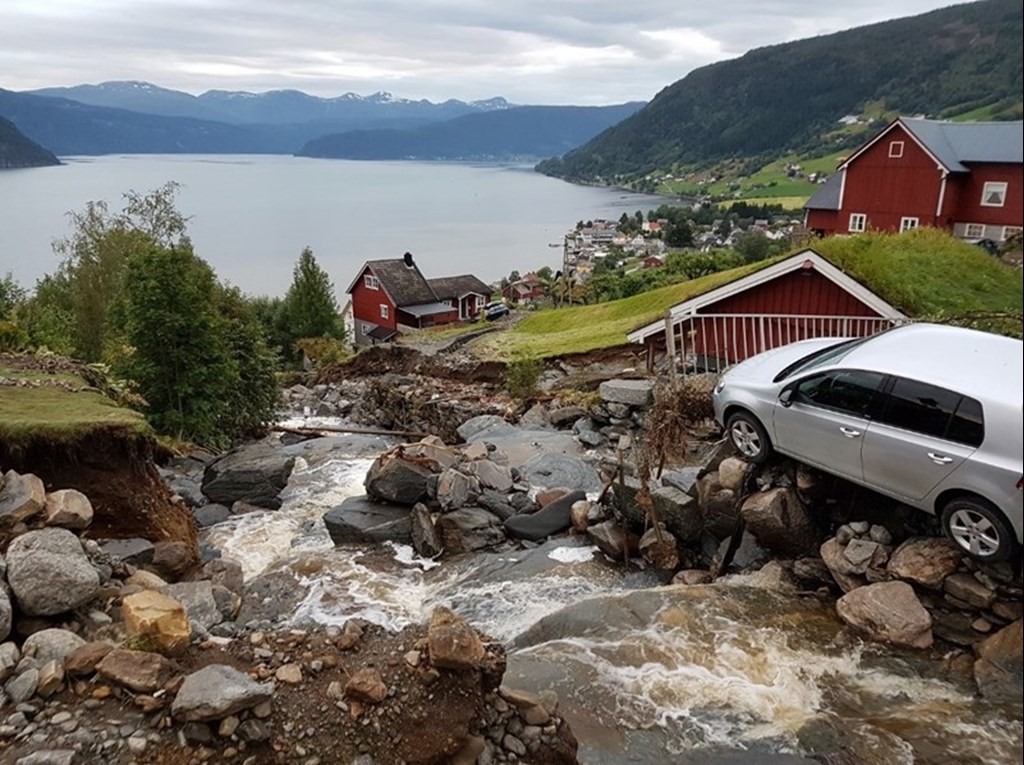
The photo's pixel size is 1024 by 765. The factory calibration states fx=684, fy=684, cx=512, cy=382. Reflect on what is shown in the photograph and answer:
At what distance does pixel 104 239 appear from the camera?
37.8 meters

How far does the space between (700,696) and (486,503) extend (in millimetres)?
6191

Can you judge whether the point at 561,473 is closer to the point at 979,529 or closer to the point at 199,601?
the point at 199,601

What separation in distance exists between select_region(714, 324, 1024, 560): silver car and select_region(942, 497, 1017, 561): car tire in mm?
11

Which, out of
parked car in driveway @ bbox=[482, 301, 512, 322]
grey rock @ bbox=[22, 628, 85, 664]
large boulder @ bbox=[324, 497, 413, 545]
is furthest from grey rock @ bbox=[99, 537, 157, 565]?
parked car in driveway @ bbox=[482, 301, 512, 322]

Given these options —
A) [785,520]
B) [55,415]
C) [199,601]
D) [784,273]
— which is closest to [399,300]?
[784,273]

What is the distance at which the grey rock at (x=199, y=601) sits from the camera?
8.05 m

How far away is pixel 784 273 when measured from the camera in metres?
16.9

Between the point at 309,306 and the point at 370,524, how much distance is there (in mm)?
42086

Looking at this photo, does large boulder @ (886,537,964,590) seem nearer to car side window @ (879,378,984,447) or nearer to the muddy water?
the muddy water

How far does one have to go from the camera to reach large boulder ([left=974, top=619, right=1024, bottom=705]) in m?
4.88

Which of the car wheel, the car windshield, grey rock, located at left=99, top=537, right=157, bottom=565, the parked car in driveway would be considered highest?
the car windshield

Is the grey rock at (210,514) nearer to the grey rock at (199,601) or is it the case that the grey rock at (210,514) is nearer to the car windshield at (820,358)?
the grey rock at (199,601)

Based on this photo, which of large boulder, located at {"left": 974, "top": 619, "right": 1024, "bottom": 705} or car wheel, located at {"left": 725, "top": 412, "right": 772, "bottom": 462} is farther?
car wheel, located at {"left": 725, "top": 412, "right": 772, "bottom": 462}

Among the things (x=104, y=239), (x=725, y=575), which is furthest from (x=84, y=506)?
(x=104, y=239)
